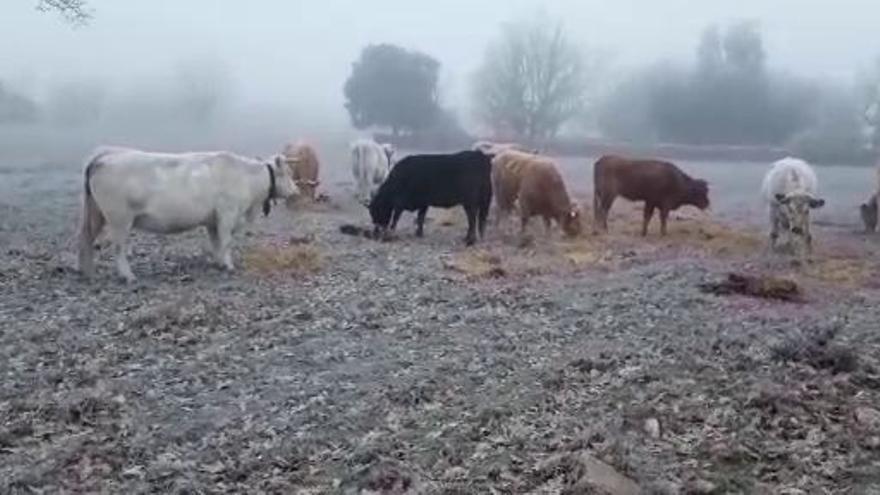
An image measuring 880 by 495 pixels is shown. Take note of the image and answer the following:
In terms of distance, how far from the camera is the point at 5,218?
17766 mm

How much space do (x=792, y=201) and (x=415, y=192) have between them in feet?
18.1

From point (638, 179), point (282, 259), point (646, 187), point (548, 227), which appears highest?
point (638, 179)

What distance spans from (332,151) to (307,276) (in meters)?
24.0

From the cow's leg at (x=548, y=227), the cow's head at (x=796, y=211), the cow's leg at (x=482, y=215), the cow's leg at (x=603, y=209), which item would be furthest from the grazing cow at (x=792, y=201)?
the cow's leg at (x=482, y=215)

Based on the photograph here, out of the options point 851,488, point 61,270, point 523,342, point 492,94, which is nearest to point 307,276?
point 61,270

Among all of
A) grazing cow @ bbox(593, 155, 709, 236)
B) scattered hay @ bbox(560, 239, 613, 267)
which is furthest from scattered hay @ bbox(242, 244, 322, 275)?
grazing cow @ bbox(593, 155, 709, 236)

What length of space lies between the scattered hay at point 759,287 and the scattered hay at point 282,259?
4.57 meters

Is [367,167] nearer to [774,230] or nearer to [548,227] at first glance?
[548,227]

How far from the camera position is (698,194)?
17.8 m

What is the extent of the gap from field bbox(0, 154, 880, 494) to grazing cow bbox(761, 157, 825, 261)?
89 cm

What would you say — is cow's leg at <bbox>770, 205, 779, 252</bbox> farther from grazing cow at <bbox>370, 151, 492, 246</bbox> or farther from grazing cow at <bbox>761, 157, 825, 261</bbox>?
grazing cow at <bbox>370, 151, 492, 246</bbox>

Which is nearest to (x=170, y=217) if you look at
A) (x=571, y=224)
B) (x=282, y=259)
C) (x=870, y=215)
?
(x=282, y=259)

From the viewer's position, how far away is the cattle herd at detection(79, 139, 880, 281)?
38.7 feet

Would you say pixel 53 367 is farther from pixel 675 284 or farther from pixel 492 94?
pixel 492 94
